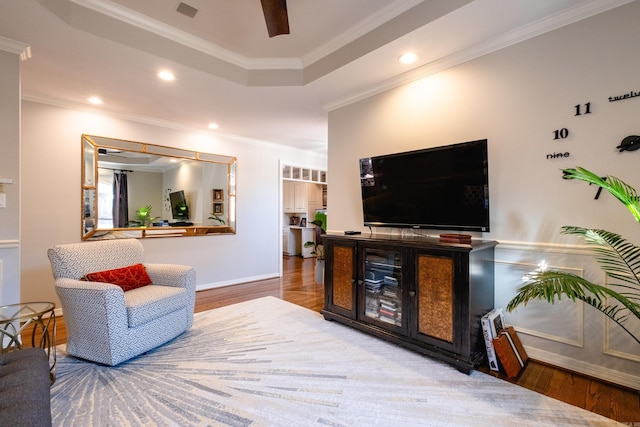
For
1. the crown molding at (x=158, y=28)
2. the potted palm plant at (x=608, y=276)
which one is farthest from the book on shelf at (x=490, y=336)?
the crown molding at (x=158, y=28)

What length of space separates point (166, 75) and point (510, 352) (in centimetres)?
374

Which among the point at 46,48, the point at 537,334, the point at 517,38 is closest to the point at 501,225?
the point at 537,334

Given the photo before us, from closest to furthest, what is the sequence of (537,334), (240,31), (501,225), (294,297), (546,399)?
(546,399) → (537,334) → (501,225) → (240,31) → (294,297)

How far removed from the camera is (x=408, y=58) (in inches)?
99.7

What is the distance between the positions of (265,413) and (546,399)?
1687mm

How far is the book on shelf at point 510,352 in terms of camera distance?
201 centimetres

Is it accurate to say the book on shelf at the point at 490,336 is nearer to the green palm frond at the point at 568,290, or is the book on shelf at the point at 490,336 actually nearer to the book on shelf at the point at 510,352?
the book on shelf at the point at 510,352

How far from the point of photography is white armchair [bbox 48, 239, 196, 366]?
6.96ft

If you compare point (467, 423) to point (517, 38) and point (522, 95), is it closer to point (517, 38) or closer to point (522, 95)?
Result: point (522, 95)

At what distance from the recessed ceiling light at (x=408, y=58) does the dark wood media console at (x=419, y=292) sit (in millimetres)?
1590

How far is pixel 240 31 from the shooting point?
2.48 meters

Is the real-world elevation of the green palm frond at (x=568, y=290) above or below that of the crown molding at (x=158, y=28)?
below

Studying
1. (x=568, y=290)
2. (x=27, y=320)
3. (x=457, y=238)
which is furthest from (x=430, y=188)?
(x=27, y=320)

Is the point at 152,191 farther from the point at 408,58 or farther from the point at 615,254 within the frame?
the point at 615,254
